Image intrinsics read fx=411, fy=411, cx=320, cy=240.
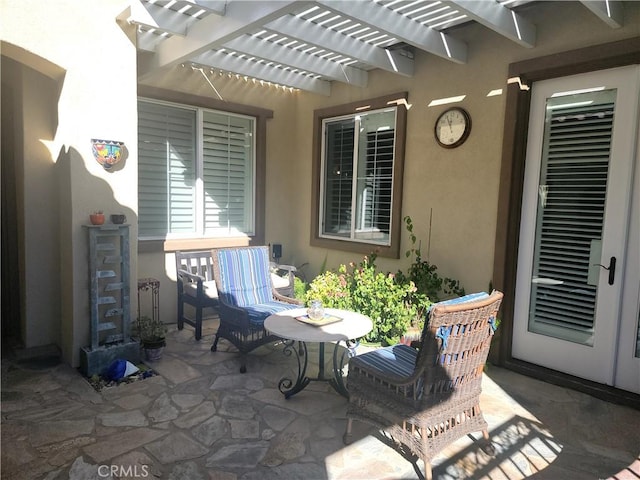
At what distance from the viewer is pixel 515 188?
3721mm

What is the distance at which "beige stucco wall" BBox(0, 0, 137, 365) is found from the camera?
10.5 feet

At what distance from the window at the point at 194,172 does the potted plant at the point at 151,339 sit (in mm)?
1330

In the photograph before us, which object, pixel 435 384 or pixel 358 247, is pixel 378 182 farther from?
pixel 435 384

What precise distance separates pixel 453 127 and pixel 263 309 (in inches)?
103

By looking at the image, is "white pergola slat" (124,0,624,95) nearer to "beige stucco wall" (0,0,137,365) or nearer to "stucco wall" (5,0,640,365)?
"stucco wall" (5,0,640,365)

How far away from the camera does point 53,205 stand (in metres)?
3.79

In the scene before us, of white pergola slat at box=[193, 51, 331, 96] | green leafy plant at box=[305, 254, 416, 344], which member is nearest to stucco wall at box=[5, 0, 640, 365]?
white pergola slat at box=[193, 51, 331, 96]

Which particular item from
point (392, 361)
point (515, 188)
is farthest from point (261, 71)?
point (392, 361)

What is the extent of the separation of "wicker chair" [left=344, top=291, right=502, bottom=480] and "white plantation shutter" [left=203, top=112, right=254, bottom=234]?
3.42m

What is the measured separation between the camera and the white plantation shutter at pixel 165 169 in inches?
185

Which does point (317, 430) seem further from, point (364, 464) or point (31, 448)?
point (31, 448)

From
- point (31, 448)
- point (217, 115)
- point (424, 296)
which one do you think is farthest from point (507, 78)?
point (31, 448)

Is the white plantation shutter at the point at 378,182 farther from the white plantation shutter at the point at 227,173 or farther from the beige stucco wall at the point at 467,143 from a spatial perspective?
the white plantation shutter at the point at 227,173

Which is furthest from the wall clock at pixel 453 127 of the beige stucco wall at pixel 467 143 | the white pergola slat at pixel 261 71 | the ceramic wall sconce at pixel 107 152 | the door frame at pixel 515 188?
the ceramic wall sconce at pixel 107 152
